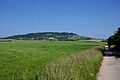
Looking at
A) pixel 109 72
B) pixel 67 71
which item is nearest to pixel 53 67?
pixel 67 71

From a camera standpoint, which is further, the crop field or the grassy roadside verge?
the crop field

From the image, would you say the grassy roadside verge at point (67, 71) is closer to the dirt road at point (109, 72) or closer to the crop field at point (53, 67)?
the crop field at point (53, 67)

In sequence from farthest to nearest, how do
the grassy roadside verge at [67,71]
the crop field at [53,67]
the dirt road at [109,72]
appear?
1. the dirt road at [109,72]
2. the crop field at [53,67]
3. the grassy roadside verge at [67,71]

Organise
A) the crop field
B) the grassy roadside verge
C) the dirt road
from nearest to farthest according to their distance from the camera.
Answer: the grassy roadside verge → the crop field → the dirt road

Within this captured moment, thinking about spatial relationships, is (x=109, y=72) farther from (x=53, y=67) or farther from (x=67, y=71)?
(x=67, y=71)

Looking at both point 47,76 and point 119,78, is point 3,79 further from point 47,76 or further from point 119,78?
point 119,78

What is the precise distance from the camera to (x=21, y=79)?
7613 mm

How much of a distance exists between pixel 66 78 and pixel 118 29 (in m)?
36.7

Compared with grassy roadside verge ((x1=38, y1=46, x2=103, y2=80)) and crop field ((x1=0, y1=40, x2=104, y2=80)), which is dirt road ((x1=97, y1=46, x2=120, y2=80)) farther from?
grassy roadside verge ((x1=38, y1=46, x2=103, y2=80))

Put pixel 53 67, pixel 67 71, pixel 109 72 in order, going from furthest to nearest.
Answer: pixel 109 72, pixel 53 67, pixel 67 71

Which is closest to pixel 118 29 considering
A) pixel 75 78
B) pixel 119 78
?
pixel 119 78

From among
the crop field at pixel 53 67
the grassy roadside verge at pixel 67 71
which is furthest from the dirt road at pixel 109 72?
the grassy roadside verge at pixel 67 71

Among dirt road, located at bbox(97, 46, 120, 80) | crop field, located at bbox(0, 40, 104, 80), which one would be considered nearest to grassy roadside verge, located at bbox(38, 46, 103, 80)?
crop field, located at bbox(0, 40, 104, 80)

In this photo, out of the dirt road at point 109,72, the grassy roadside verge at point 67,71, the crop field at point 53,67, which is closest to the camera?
the grassy roadside verge at point 67,71
